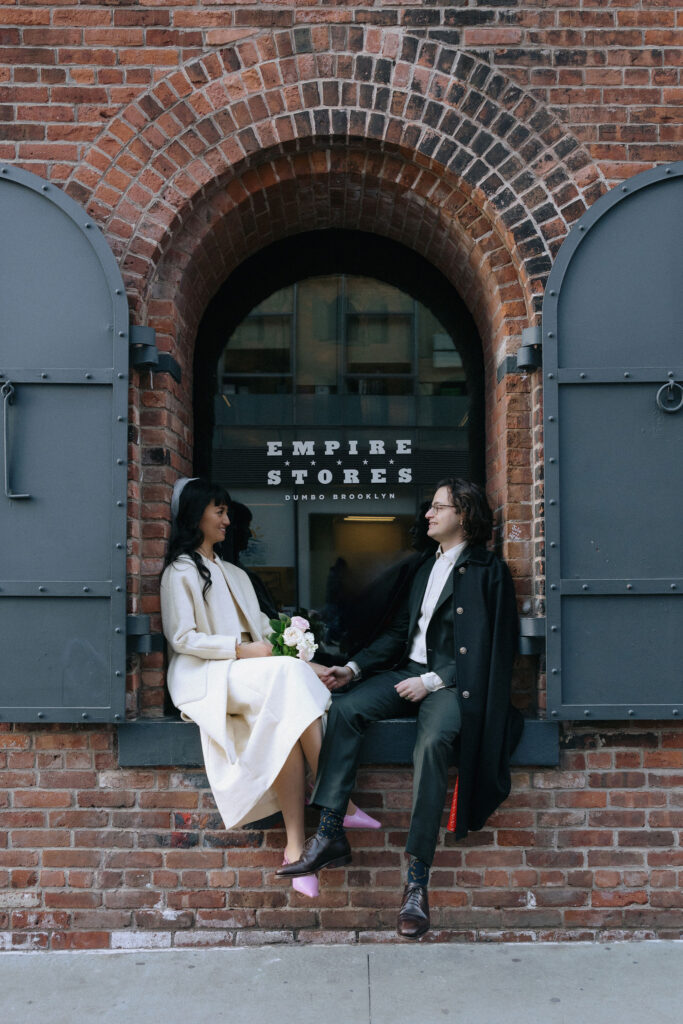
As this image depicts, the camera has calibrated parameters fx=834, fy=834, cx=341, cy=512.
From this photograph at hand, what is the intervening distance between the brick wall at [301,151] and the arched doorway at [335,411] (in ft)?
1.98

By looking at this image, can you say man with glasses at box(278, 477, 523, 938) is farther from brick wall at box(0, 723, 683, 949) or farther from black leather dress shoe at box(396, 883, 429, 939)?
brick wall at box(0, 723, 683, 949)

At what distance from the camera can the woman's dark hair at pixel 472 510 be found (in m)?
3.91

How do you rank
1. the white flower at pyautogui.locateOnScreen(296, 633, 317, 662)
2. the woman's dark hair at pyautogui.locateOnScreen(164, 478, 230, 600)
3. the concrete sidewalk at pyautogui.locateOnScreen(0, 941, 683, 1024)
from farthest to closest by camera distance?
the woman's dark hair at pyautogui.locateOnScreen(164, 478, 230, 600) → the white flower at pyautogui.locateOnScreen(296, 633, 317, 662) → the concrete sidewalk at pyautogui.locateOnScreen(0, 941, 683, 1024)

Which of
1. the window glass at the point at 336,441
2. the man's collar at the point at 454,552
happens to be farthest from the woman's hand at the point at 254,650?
the man's collar at the point at 454,552

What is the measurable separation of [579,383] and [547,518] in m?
0.62

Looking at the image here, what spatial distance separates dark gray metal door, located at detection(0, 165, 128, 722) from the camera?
3633 millimetres

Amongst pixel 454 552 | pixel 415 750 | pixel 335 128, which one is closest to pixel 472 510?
pixel 454 552

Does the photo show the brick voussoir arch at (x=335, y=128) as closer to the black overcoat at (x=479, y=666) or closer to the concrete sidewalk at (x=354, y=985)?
the black overcoat at (x=479, y=666)

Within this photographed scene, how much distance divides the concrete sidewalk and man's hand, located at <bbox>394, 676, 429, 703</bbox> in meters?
1.08

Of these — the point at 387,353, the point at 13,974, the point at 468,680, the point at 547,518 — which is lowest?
the point at 13,974

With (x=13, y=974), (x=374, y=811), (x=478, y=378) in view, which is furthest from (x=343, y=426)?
(x=13, y=974)

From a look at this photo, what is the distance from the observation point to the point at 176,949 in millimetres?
3684

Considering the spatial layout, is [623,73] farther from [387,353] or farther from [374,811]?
[374,811]

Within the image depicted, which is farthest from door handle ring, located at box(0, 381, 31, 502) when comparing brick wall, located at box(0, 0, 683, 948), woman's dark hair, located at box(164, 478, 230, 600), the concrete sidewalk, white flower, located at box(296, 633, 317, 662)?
the concrete sidewalk
